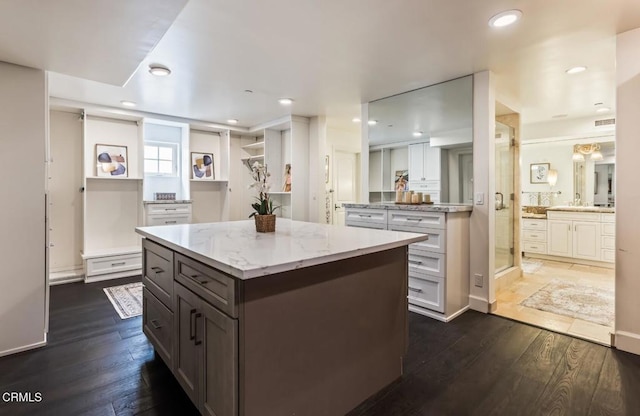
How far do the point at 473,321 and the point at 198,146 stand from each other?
483 cm

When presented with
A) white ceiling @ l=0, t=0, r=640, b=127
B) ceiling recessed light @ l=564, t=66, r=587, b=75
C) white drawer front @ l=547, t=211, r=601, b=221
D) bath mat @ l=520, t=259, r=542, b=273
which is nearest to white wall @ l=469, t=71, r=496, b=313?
white ceiling @ l=0, t=0, r=640, b=127

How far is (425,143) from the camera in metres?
3.68

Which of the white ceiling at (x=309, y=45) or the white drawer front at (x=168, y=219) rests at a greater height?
the white ceiling at (x=309, y=45)

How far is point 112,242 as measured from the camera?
4637 mm

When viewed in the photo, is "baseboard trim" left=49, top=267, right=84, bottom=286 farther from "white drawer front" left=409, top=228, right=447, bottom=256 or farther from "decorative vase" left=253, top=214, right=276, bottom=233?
"white drawer front" left=409, top=228, right=447, bottom=256

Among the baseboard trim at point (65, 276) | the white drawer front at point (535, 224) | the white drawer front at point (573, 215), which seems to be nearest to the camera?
the baseboard trim at point (65, 276)

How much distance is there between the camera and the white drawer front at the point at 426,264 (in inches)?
115

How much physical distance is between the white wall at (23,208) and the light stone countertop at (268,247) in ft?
3.11

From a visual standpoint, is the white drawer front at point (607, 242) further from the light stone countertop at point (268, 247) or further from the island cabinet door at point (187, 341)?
the island cabinet door at point (187, 341)

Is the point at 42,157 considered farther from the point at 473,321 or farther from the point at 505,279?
the point at 505,279

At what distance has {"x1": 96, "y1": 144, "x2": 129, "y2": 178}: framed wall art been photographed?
442 cm

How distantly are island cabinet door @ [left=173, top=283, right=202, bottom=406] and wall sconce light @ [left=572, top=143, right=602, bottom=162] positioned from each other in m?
6.65

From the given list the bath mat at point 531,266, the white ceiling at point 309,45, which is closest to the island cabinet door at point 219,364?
the white ceiling at point 309,45

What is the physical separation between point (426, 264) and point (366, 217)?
0.87 metres
